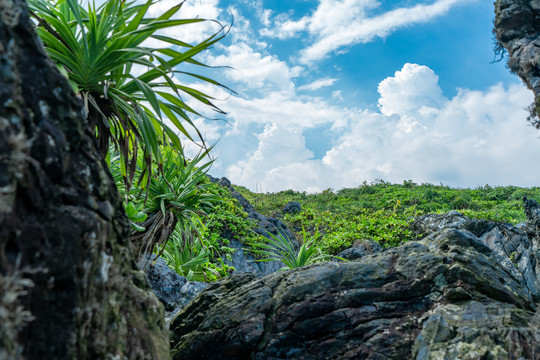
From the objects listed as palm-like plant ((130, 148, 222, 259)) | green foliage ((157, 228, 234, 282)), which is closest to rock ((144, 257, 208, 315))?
palm-like plant ((130, 148, 222, 259))

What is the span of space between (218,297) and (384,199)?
1419cm

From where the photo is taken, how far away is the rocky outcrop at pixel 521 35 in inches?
315

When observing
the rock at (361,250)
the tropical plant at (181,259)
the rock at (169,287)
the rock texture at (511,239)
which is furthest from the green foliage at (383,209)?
the rock at (169,287)

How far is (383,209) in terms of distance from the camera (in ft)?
47.2

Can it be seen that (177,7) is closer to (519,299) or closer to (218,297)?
(218,297)

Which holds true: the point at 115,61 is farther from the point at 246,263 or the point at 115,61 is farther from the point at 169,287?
the point at 246,263

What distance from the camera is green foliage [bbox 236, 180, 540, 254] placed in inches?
409

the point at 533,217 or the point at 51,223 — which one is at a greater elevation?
the point at 533,217

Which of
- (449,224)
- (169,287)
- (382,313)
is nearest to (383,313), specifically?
(382,313)

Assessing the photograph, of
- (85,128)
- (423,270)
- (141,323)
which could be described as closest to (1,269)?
(85,128)

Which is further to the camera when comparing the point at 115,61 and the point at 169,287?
the point at 169,287

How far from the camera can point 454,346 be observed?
2510 millimetres

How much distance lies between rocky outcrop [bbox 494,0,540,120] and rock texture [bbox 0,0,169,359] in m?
9.17

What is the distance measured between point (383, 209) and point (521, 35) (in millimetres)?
7530
